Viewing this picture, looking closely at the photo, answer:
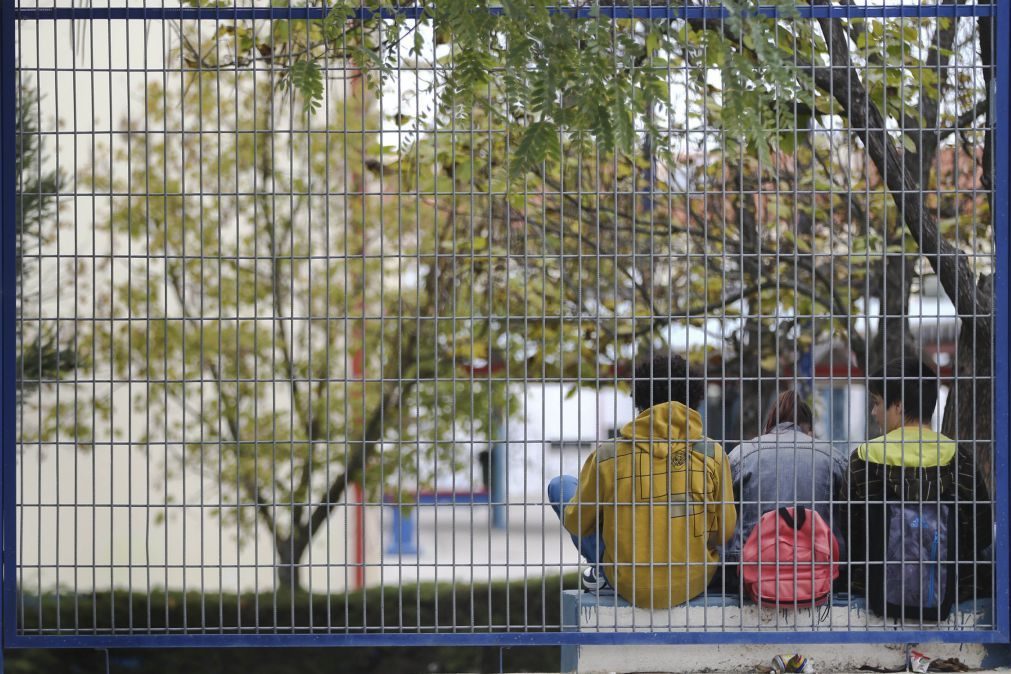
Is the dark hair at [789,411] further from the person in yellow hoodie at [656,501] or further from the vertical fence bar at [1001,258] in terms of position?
the vertical fence bar at [1001,258]

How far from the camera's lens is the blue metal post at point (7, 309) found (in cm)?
430

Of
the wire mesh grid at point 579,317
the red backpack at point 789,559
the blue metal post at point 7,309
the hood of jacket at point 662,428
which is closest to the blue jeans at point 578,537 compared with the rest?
the wire mesh grid at point 579,317

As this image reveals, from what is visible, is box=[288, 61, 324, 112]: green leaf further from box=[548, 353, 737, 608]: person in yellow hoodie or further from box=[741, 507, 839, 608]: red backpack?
box=[741, 507, 839, 608]: red backpack

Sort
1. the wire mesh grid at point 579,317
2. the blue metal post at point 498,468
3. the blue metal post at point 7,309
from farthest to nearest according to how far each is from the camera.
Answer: the blue metal post at point 498,468
the blue metal post at point 7,309
the wire mesh grid at point 579,317

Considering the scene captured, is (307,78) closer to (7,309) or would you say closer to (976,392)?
(7,309)

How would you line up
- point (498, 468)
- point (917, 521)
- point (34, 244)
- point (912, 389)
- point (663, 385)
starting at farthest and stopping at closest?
1. point (498, 468)
2. point (34, 244)
3. point (912, 389)
4. point (663, 385)
5. point (917, 521)

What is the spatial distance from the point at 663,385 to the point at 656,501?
438 mm

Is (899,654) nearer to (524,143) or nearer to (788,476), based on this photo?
(788,476)

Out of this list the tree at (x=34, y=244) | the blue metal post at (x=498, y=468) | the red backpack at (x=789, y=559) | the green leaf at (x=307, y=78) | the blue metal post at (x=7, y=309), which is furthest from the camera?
the blue metal post at (x=498, y=468)

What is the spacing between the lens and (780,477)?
457 cm

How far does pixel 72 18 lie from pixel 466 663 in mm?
7656

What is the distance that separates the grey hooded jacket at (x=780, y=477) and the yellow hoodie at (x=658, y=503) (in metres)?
0.12

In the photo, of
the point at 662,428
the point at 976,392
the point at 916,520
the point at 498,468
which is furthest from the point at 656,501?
the point at 498,468

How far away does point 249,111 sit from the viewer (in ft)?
34.3
